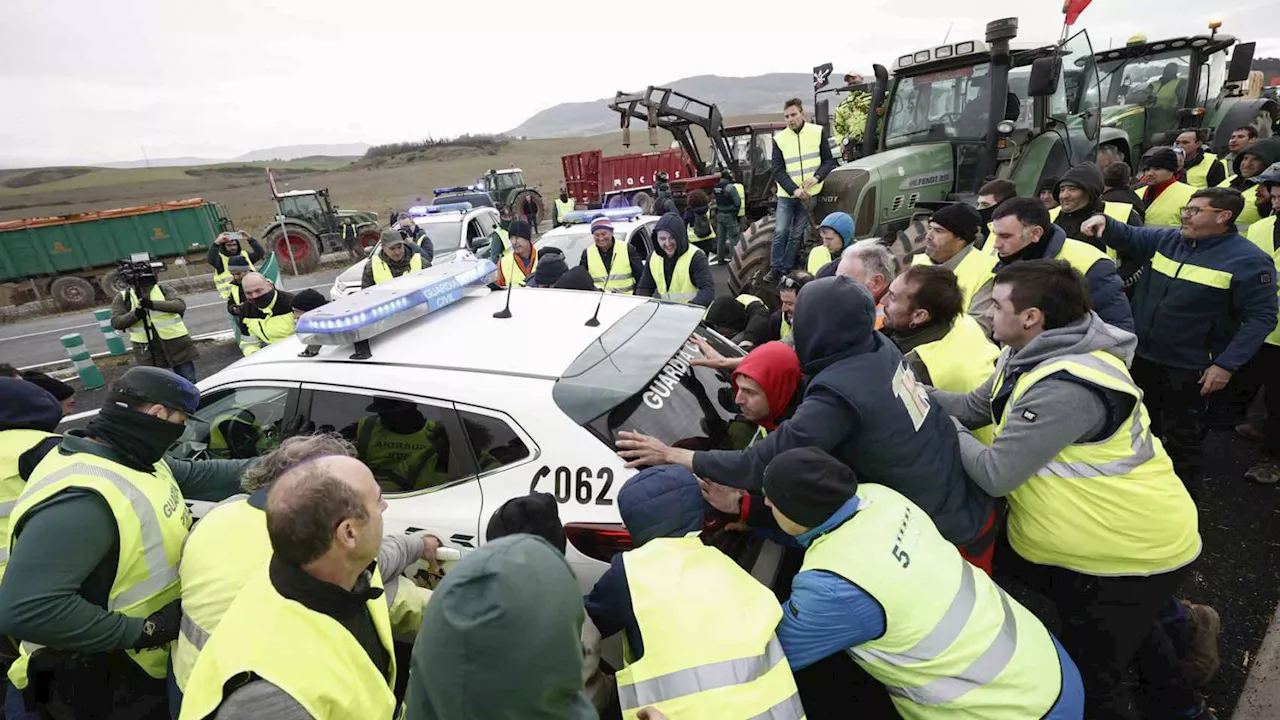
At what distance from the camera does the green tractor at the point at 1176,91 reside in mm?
9180

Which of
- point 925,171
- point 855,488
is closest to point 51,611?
point 855,488

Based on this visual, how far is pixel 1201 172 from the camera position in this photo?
7094 millimetres

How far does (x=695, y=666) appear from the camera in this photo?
1461mm

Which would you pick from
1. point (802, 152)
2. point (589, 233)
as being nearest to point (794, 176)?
point (802, 152)

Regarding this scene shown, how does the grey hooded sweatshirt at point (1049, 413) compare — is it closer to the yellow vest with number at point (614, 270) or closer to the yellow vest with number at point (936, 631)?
the yellow vest with number at point (936, 631)

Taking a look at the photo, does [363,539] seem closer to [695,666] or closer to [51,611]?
[695,666]

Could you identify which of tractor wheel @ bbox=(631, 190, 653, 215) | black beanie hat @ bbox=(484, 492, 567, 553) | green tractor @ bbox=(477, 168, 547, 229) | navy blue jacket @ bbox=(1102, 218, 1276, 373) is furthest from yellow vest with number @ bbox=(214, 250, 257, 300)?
green tractor @ bbox=(477, 168, 547, 229)

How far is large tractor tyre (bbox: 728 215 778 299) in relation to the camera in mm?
6858

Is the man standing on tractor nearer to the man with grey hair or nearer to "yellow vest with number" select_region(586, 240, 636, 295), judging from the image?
"yellow vest with number" select_region(586, 240, 636, 295)

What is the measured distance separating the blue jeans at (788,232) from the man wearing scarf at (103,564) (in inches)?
222

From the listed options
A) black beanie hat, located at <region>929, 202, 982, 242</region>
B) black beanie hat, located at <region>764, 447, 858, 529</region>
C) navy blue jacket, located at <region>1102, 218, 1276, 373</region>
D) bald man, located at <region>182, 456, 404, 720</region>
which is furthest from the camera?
black beanie hat, located at <region>929, 202, 982, 242</region>

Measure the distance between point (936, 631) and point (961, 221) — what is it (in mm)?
2747

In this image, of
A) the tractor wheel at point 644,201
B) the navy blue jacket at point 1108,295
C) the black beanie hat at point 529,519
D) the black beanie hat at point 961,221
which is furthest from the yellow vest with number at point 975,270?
the tractor wheel at point 644,201

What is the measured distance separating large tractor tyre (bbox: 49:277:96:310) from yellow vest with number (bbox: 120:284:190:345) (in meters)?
13.0
